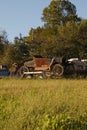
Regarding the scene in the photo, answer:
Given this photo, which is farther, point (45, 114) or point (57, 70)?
point (57, 70)

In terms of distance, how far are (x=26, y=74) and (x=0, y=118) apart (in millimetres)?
24554

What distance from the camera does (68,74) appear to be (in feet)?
109

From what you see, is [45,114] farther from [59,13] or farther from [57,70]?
[59,13]

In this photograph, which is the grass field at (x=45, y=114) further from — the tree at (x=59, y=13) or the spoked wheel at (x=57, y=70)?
the tree at (x=59, y=13)

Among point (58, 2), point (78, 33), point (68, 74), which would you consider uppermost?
point (58, 2)

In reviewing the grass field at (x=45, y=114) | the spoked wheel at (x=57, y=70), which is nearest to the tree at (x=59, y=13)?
the spoked wheel at (x=57, y=70)

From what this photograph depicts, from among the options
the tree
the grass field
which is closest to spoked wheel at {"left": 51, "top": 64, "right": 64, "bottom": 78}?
the grass field

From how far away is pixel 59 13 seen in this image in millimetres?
62562

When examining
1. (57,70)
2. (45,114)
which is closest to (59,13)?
(57,70)

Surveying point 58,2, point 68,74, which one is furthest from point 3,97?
point 58,2

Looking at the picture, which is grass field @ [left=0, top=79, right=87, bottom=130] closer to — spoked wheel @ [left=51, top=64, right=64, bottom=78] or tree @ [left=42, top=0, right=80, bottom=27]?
spoked wheel @ [left=51, top=64, right=64, bottom=78]

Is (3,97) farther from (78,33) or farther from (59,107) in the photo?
(78,33)

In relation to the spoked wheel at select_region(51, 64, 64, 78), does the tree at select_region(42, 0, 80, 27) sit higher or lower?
higher

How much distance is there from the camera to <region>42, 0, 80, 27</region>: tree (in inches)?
2441
